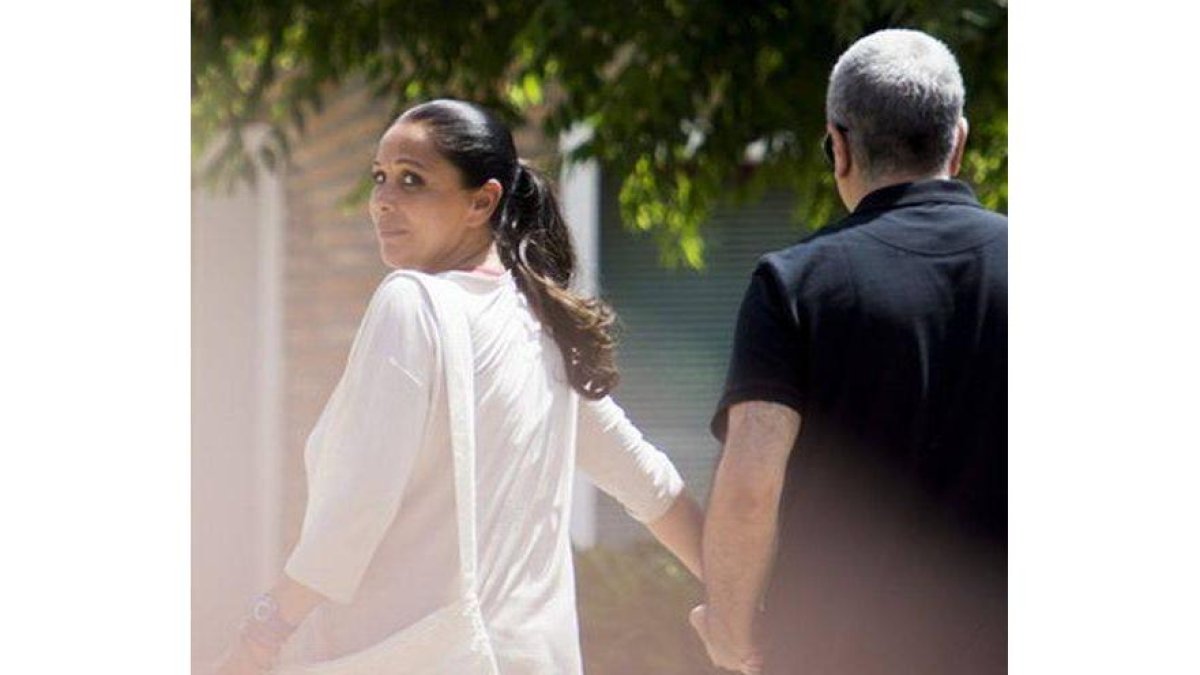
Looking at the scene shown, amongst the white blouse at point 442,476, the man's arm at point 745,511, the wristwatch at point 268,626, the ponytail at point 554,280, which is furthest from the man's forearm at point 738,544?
the wristwatch at point 268,626

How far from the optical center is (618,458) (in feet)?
11.8

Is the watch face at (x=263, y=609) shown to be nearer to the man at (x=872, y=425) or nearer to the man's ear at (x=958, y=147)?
the man at (x=872, y=425)

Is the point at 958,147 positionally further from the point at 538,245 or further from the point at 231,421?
the point at 231,421

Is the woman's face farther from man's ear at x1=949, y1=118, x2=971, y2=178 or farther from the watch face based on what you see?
man's ear at x1=949, y1=118, x2=971, y2=178

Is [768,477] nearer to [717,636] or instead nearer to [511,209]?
[717,636]

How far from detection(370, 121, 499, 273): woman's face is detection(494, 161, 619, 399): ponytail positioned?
4cm

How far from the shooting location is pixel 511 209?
11.3ft

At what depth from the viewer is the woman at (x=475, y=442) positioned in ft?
11.3

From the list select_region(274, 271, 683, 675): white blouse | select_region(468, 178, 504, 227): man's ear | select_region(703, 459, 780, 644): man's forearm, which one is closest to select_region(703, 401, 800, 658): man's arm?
select_region(703, 459, 780, 644): man's forearm

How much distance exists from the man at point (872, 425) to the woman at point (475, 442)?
210mm

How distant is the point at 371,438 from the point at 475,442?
0.15m

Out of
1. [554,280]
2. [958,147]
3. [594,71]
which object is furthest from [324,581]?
[594,71]
